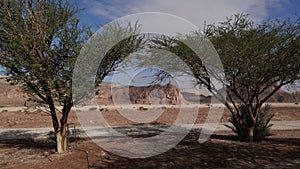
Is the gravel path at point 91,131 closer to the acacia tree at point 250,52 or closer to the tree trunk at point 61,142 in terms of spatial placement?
the tree trunk at point 61,142

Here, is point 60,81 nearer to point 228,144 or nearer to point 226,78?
point 226,78

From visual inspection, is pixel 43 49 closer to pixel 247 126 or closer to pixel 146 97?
pixel 247 126

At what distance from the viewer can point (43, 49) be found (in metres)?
8.06

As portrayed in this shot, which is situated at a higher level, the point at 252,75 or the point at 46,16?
the point at 46,16

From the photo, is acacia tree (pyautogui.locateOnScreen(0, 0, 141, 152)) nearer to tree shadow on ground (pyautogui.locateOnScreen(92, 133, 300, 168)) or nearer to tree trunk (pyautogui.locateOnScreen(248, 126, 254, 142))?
tree shadow on ground (pyautogui.locateOnScreen(92, 133, 300, 168))

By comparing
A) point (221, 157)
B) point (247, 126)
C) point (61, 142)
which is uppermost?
point (247, 126)

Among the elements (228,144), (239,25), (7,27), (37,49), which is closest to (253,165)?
(228,144)

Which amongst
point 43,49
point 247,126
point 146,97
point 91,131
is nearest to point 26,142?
point 91,131

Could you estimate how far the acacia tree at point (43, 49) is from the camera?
7516 millimetres

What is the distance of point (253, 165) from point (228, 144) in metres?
2.97

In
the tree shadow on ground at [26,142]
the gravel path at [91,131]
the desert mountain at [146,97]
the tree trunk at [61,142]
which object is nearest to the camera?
the tree trunk at [61,142]

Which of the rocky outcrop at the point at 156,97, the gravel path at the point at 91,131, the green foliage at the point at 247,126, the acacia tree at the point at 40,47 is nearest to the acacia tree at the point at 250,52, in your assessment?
the green foliage at the point at 247,126

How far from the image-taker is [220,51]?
816cm

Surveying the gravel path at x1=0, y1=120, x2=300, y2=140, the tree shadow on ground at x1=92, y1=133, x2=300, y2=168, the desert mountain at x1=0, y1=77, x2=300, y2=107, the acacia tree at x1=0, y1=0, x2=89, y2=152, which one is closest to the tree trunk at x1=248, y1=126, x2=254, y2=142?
the tree shadow on ground at x1=92, y1=133, x2=300, y2=168
